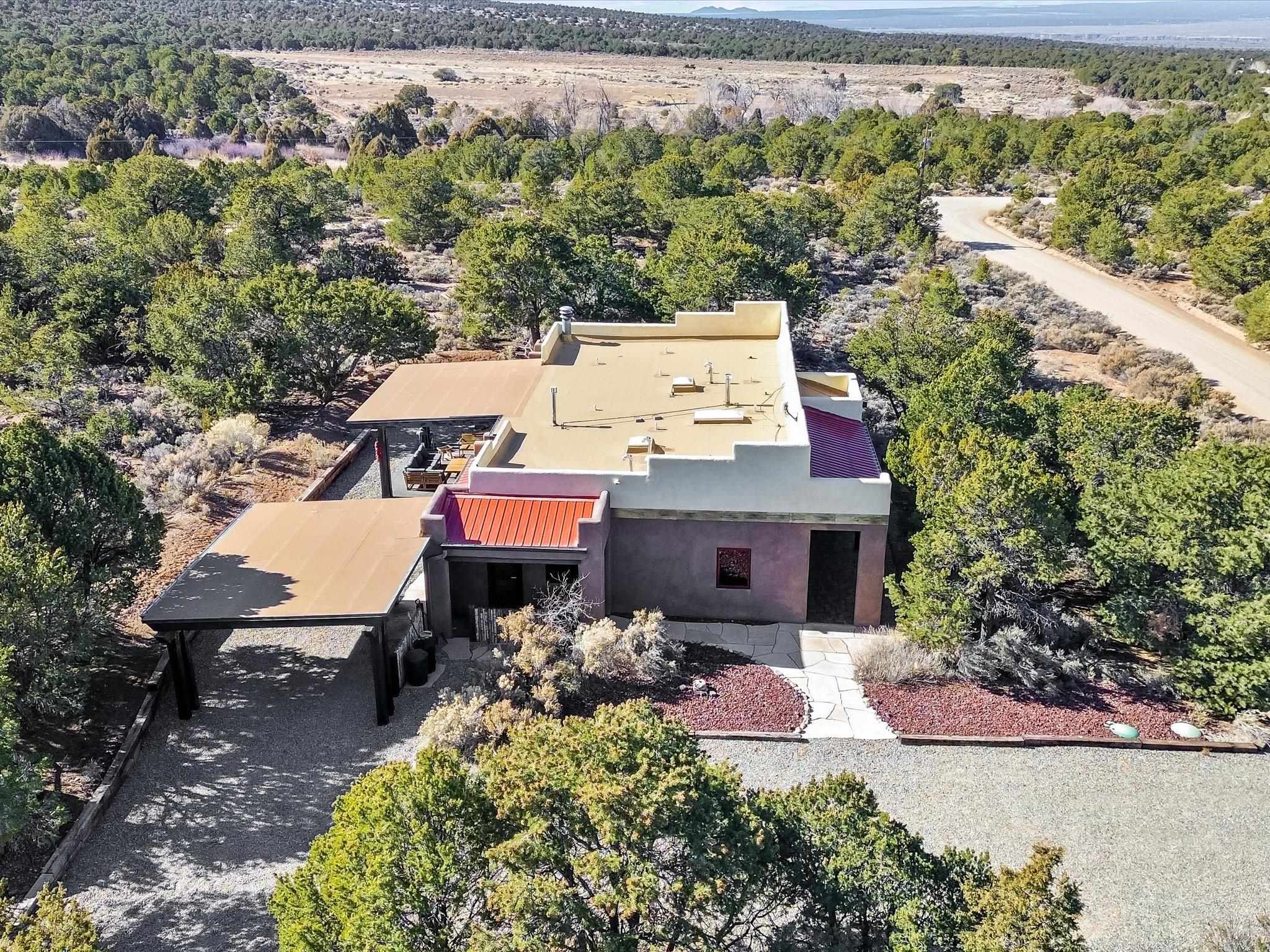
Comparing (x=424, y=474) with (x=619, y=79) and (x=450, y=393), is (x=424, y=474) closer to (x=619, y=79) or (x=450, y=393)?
(x=450, y=393)

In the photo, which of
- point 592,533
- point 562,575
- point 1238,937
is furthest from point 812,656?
point 1238,937

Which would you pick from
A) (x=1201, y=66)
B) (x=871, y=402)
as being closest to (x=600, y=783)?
(x=871, y=402)

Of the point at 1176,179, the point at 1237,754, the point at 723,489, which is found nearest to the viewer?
the point at 1237,754

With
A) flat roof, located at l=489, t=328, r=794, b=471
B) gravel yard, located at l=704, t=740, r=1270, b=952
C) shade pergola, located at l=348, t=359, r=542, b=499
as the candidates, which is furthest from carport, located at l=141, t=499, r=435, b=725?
gravel yard, located at l=704, t=740, r=1270, b=952

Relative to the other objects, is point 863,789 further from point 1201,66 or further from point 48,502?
point 1201,66

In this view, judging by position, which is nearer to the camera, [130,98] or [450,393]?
[450,393]
